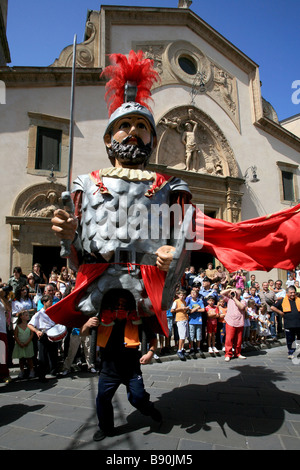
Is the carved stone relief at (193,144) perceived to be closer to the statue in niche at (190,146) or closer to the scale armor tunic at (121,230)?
the statue in niche at (190,146)

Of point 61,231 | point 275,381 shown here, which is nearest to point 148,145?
point 61,231

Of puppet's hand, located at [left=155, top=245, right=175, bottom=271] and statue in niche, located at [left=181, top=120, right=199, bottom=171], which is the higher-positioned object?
statue in niche, located at [left=181, top=120, right=199, bottom=171]

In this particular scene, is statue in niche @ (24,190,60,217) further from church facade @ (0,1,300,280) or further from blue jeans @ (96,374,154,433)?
blue jeans @ (96,374,154,433)

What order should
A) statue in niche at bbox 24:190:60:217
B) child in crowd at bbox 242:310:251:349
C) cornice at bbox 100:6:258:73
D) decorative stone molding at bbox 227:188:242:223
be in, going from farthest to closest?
decorative stone molding at bbox 227:188:242:223 < cornice at bbox 100:6:258:73 < statue in niche at bbox 24:190:60:217 < child in crowd at bbox 242:310:251:349

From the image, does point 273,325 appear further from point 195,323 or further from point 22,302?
point 22,302

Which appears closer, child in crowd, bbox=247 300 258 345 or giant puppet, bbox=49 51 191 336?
giant puppet, bbox=49 51 191 336

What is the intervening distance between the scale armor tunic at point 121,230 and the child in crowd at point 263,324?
24.4 ft

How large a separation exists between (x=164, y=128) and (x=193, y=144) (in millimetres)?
1533

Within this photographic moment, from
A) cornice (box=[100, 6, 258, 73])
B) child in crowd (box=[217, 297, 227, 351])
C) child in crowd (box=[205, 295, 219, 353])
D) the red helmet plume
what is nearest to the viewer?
the red helmet plume

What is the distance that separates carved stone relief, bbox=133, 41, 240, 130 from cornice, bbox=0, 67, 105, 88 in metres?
3.33

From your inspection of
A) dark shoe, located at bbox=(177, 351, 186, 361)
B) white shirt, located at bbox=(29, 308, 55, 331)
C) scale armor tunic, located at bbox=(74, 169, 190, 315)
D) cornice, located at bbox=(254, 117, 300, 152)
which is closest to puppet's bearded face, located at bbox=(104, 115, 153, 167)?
scale armor tunic, located at bbox=(74, 169, 190, 315)

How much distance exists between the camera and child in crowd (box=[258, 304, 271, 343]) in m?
9.48

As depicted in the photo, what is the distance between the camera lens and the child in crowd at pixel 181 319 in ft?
24.4

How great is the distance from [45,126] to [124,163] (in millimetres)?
10113
